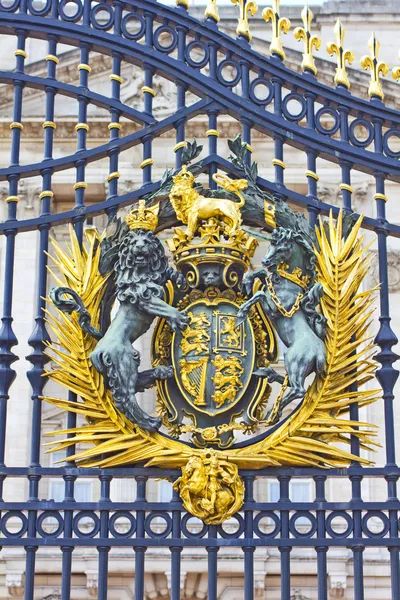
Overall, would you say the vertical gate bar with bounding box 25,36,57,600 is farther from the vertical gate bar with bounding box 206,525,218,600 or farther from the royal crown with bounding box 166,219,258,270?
the vertical gate bar with bounding box 206,525,218,600

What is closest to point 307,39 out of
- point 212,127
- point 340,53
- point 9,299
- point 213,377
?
point 340,53

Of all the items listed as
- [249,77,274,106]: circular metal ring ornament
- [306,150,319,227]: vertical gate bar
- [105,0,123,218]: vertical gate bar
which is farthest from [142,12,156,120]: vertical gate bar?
[306,150,319,227]: vertical gate bar

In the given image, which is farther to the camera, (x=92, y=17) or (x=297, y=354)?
(x=92, y=17)

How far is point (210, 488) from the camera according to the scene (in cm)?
1106

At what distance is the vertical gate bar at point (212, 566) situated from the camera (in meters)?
10.9

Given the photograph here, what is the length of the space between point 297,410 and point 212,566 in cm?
146

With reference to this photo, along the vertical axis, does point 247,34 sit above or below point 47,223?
above

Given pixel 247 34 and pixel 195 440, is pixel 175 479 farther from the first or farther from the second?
pixel 247 34

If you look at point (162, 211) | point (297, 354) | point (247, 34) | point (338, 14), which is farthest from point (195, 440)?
point (338, 14)

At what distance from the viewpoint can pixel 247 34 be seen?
12477mm

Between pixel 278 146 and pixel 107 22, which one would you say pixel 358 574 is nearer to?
pixel 278 146

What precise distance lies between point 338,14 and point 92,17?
13247 millimetres

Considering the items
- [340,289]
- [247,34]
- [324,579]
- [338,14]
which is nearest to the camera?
[324,579]

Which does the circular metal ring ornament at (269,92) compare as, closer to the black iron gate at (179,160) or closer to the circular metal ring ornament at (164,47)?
the black iron gate at (179,160)
